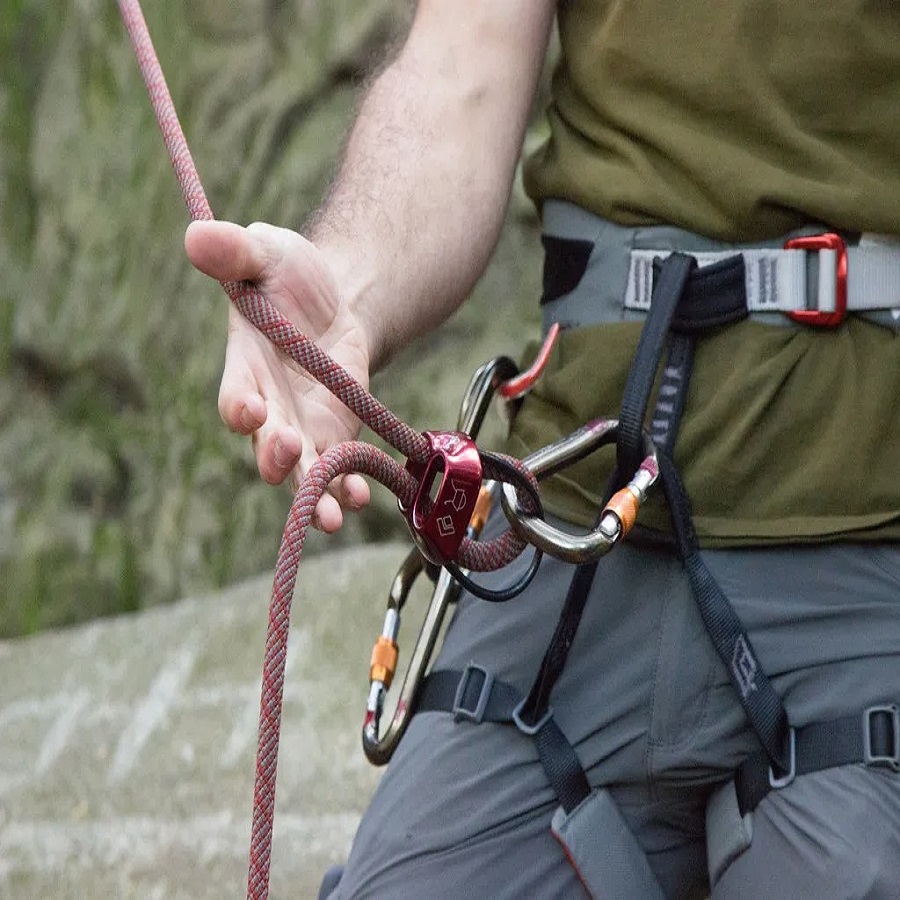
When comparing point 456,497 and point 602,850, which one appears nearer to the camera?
point 456,497

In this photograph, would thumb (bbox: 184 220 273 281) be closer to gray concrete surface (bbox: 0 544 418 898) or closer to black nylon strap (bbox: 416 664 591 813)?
black nylon strap (bbox: 416 664 591 813)

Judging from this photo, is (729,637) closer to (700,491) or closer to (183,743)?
(700,491)

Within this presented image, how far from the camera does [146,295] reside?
4.22 m

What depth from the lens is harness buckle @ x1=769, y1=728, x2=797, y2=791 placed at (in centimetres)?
97

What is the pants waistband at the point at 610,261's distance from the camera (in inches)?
40.8

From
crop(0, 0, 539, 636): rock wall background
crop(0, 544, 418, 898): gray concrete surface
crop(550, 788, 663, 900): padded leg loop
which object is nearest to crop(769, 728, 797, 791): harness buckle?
crop(550, 788, 663, 900): padded leg loop

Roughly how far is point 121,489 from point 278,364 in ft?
11.8

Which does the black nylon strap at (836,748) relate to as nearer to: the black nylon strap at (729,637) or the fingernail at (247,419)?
the black nylon strap at (729,637)

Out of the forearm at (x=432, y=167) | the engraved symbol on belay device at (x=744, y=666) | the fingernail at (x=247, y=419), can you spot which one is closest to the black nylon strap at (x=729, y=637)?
the engraved symbol on belay device at (x=744, y=666)

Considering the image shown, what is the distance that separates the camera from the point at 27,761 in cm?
297

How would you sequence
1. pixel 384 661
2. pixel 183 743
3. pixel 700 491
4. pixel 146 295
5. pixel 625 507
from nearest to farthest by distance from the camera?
pixel 625 507 → pixel 700 491 → pixel 384 661 → pixel 183 743 → pixel 146 295

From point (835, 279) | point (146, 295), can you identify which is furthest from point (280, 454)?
point (146, 295)

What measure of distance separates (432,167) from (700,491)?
1.12 ft

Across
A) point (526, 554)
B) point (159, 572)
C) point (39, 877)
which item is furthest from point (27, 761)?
point (526, 554)
